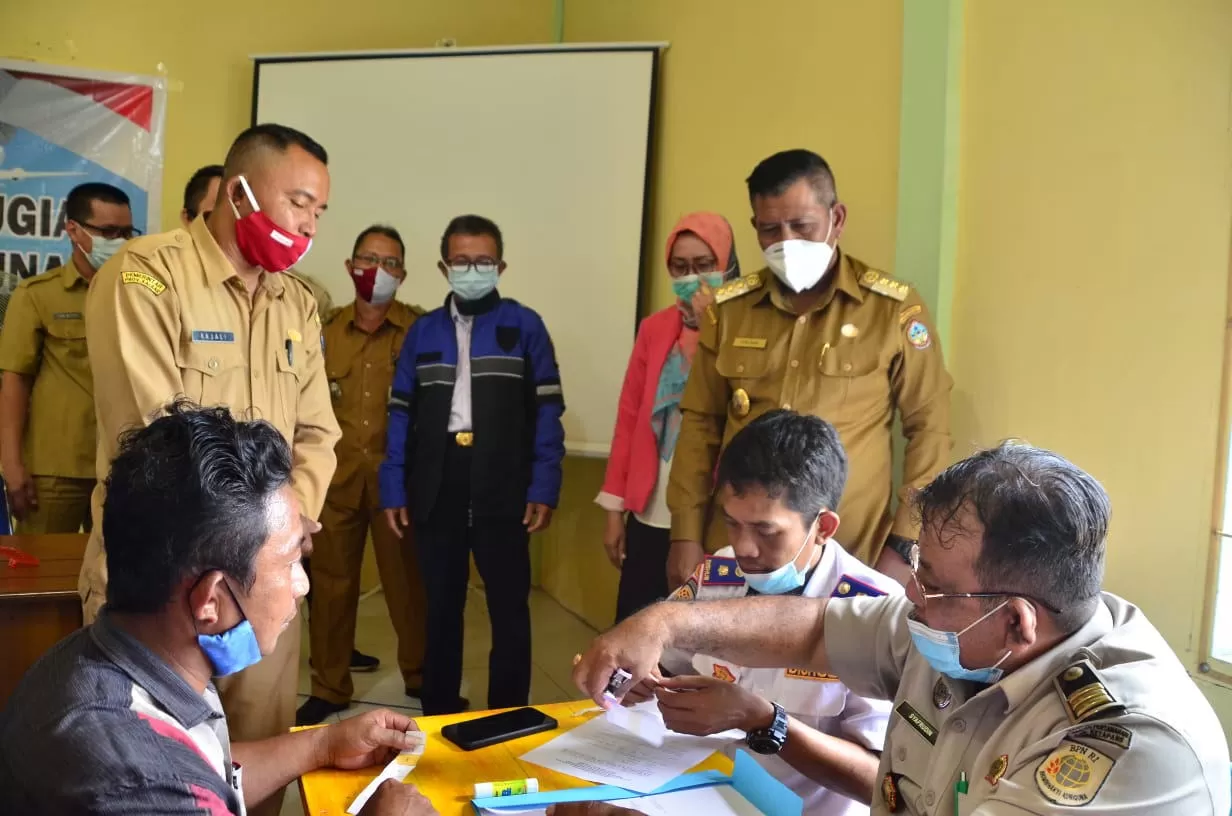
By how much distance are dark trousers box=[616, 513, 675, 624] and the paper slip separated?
4.89 feet

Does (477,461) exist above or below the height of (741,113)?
below

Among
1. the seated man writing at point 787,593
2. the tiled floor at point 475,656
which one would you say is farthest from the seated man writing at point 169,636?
the tiled floor at point 475,656

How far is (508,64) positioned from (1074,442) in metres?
3.12

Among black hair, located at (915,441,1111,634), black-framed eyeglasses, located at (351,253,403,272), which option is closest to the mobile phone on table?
black hair, located at (915,441,1111,634)

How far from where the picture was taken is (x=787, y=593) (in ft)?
5.95

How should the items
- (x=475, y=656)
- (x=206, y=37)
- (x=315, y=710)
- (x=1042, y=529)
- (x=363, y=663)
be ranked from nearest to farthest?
(x=1042, y=529) → (x=315, y=710) → (x=363, y=663) → (x=475, y=656) → (x=206, y=37)

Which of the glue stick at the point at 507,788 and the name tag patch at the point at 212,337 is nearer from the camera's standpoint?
the glue stick at the point at 507,788

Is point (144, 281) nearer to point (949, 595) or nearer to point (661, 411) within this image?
point (661, 411)

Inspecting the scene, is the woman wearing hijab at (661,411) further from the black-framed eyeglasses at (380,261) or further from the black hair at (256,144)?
the black hair at (256,144)

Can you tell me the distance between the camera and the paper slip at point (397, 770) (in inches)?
A: 53.2

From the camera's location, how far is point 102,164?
459 centimetres

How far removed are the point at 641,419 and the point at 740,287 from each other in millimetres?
641

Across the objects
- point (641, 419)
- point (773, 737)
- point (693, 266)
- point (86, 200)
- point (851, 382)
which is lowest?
point (773, 737)

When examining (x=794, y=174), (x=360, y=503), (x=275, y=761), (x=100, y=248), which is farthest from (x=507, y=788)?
(x=100, y=248)
